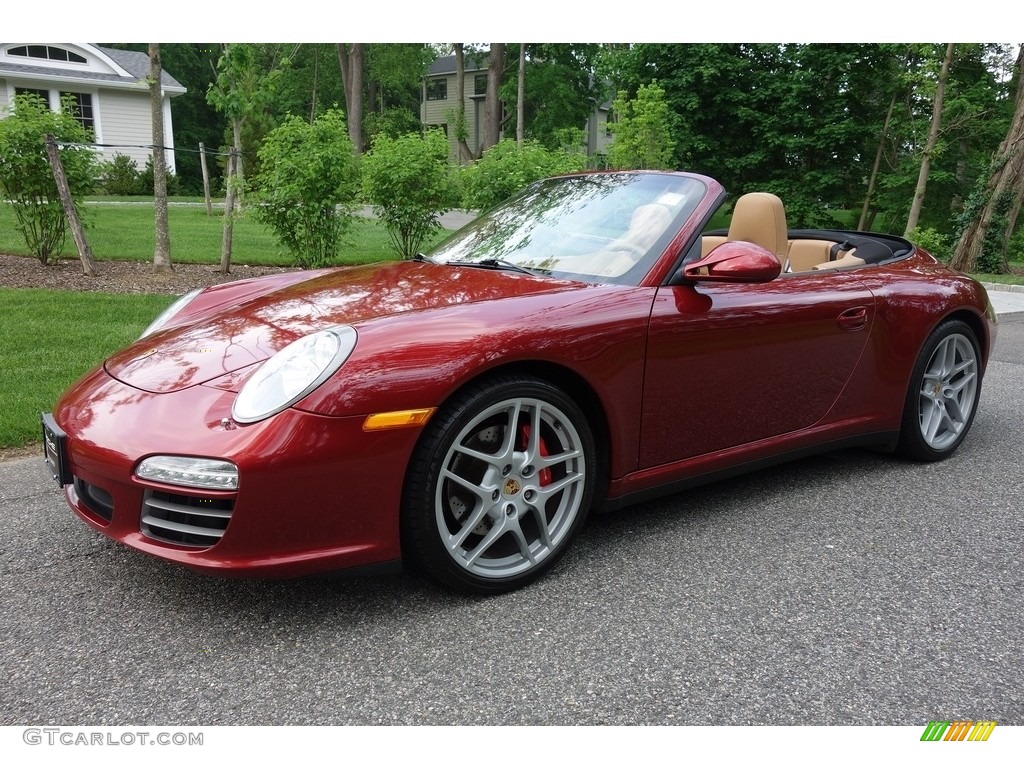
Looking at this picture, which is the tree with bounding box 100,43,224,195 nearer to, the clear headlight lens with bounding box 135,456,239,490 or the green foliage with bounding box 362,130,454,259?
the green foliage with bounding box 362,130,454,259

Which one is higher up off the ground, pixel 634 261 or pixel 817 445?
pixel 634 261

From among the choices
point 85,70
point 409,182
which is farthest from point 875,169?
point 85,70

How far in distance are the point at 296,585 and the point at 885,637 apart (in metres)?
1.81

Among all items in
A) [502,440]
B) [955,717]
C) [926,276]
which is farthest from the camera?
[926,276]

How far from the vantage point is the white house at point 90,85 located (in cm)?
2634

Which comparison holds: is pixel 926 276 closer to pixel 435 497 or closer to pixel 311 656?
pixel 435 497

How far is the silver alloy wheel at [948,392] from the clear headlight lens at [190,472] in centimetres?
325

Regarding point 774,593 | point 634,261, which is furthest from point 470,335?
point 774,593

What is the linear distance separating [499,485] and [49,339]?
15.3 ft

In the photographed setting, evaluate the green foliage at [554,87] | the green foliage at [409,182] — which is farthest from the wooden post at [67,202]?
the green foliage at [554,87]

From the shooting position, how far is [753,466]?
128 inches

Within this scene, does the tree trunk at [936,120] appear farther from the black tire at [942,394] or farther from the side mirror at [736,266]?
the side mirror at [736,266]

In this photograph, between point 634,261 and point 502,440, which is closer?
point 502,440
